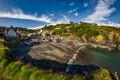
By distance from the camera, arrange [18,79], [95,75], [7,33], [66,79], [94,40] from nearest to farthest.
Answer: [66,79]
[18,79]
[95,75]
[7,33]
[94,40]

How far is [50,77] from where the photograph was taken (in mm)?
31953

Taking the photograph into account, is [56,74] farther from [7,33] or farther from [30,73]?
[7,33]

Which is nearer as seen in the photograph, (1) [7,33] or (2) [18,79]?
(2) [18,79]

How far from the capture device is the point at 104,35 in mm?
196750

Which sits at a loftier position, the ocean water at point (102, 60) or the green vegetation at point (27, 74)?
the green vegetation at point (27, 74)

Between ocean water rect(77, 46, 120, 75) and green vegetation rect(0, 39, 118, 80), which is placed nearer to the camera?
green vegetation rect(0, 39, 118, 80)

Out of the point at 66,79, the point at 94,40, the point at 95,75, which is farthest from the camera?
the point at 94,40

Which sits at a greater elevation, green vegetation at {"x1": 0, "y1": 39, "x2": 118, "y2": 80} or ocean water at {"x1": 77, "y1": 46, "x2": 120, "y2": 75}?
green vegetation at {"x1": 0, "y1": 39, "x2": 118, "y2": 80}

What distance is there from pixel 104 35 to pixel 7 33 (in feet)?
328

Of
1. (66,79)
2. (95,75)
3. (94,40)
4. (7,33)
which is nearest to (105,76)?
(95,75)

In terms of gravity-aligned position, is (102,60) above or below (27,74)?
below

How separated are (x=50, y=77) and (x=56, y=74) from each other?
1027 millimetres

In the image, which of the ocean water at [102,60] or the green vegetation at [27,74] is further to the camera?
the ocean water at [102,60]

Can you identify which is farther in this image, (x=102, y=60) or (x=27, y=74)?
(x=102, y=60)
